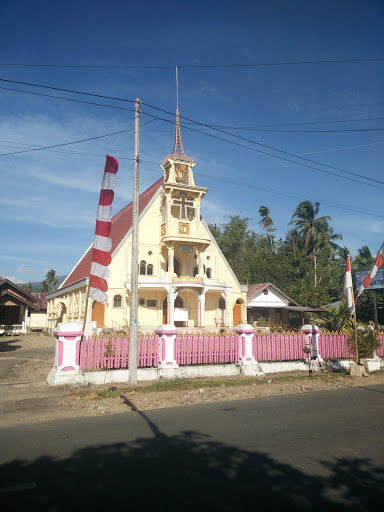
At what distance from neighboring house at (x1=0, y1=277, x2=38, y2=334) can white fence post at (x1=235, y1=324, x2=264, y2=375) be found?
895 inches

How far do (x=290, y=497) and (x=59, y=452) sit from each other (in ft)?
10.3

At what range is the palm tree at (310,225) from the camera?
46.9 metres

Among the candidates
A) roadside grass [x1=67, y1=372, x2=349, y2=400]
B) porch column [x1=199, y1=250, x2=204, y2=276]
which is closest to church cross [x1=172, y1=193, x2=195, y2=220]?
porch column [x1=199, y1=250, x2=204, y2=276]

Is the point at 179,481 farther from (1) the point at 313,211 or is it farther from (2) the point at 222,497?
(1) the point at 313,211

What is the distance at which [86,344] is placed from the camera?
11844 mm

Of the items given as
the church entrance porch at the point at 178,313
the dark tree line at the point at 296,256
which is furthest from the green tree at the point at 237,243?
the church entrance porch at the point at 178,313

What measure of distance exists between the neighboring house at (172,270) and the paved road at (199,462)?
18.5 metres

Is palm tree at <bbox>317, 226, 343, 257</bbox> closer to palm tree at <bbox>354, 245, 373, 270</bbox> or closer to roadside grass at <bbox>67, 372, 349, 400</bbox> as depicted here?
palm tree at <bbox>354, 245, 373, 270</bbox>

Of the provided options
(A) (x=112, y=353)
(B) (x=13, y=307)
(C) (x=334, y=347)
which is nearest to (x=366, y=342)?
(C) (x=334, y=347)

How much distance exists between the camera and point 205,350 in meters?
13.8

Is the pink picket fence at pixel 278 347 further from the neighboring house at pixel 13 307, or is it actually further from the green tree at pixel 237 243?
the green tree at pixel 237 243

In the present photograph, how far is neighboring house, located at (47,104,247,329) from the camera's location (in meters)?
26.1

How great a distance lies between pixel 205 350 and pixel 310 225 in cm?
3707

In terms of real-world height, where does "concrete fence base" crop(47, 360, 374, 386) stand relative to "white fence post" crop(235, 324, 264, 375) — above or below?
below
